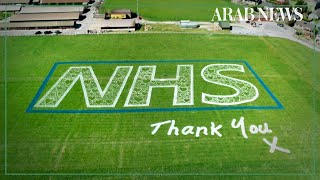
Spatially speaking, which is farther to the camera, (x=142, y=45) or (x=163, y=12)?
(x=163, y=12)

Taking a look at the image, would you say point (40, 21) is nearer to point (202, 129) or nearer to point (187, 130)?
point (187, 130)

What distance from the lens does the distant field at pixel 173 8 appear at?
6900cm

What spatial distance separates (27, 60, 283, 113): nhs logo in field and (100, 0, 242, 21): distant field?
1976cm

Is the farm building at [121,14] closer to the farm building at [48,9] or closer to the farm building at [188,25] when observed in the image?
the farm building at [48,9]

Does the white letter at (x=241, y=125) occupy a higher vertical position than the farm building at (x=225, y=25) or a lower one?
lower

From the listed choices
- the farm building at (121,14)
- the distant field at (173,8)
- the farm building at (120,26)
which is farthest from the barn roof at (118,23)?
the distant field at (173,8)

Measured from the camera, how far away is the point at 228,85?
150ft

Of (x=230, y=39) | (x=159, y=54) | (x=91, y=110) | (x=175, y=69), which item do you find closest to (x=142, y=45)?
(x=159, y=54)

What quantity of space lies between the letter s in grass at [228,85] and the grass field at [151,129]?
1523mm

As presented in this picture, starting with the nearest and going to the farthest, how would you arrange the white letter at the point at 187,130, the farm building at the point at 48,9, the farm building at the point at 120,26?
the white letter at the point at 187,130 < the farm building at the point at 120,26 < the farm building at the point at 48,9

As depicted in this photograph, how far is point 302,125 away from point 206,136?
10445 millimetres

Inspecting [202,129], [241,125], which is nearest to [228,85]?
[241,125]

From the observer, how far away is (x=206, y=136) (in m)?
36.8

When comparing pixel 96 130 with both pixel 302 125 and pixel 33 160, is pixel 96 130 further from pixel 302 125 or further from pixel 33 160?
pixel 302 125
